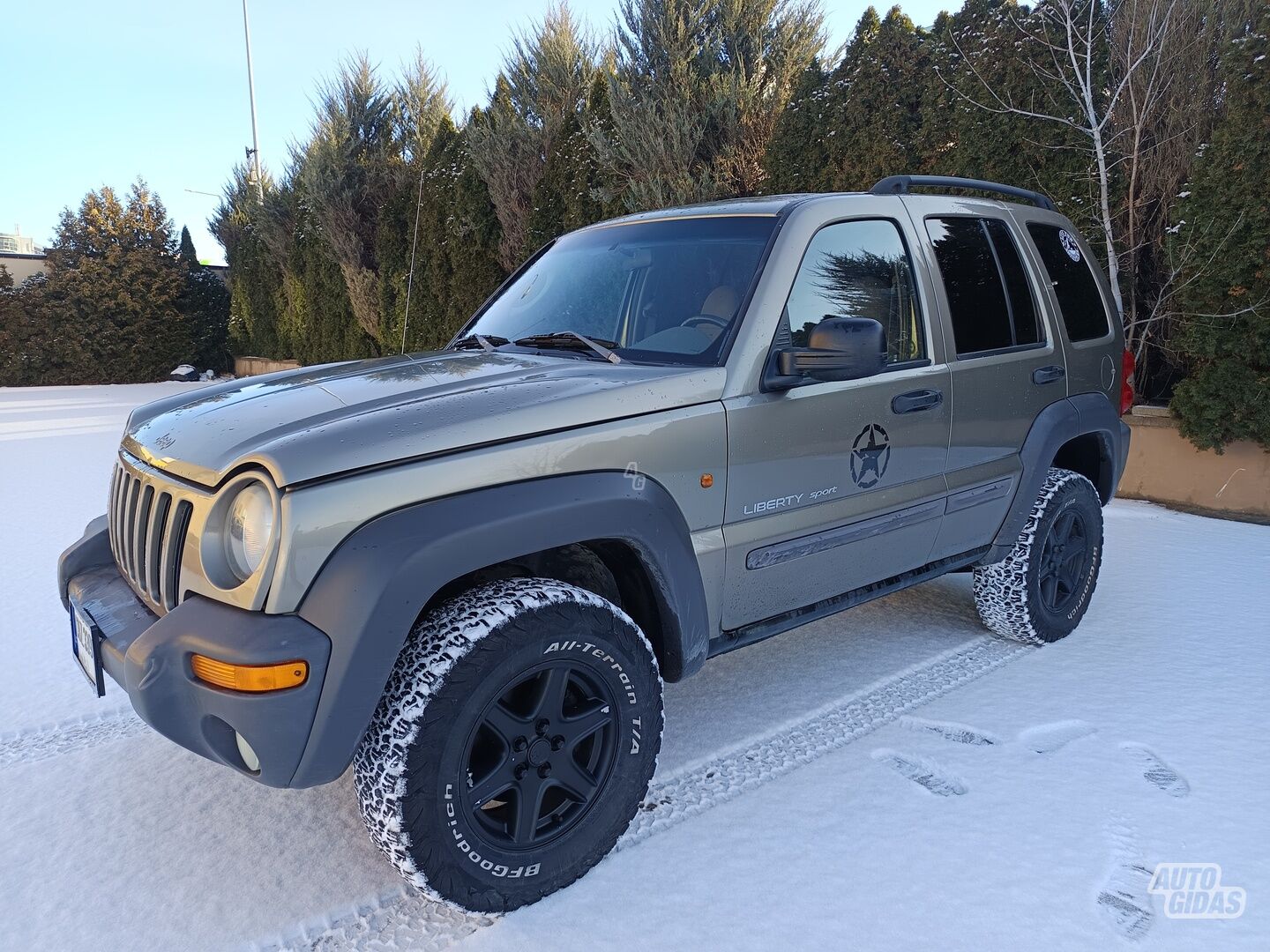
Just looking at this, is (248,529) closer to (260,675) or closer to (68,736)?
(260,675)

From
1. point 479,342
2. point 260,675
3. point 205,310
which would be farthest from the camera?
point 205,310

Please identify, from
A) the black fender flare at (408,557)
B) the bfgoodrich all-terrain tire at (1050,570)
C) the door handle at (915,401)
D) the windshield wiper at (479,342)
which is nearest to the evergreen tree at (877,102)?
the bfgoodrich all-terrain tire at (1050,570)

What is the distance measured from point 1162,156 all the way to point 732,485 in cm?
576

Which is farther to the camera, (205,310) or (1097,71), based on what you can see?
(205,310)

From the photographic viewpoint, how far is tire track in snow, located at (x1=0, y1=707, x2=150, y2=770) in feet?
10.1

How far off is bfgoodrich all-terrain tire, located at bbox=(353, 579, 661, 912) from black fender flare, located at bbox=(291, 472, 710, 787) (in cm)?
12

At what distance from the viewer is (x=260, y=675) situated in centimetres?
188

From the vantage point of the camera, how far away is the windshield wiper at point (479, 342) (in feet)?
10.7

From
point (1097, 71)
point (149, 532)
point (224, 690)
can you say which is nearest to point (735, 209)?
point (149, 532)

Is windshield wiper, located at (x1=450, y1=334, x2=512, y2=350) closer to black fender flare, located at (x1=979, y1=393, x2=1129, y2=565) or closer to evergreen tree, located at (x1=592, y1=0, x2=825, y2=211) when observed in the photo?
black fender flare, located at (x1=979, y1=393, x2=1129, y2=565)

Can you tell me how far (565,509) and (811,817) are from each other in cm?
125

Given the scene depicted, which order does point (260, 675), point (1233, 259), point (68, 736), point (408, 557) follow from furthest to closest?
point (1233, 259) < point (68, 736) < point (408, 557) < point (260, 675)

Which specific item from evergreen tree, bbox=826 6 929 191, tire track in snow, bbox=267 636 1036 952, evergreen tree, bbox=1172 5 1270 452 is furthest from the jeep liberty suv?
evergreen tree, bbox=826 6 929 191

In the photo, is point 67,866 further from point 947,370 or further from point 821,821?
point 947,370
